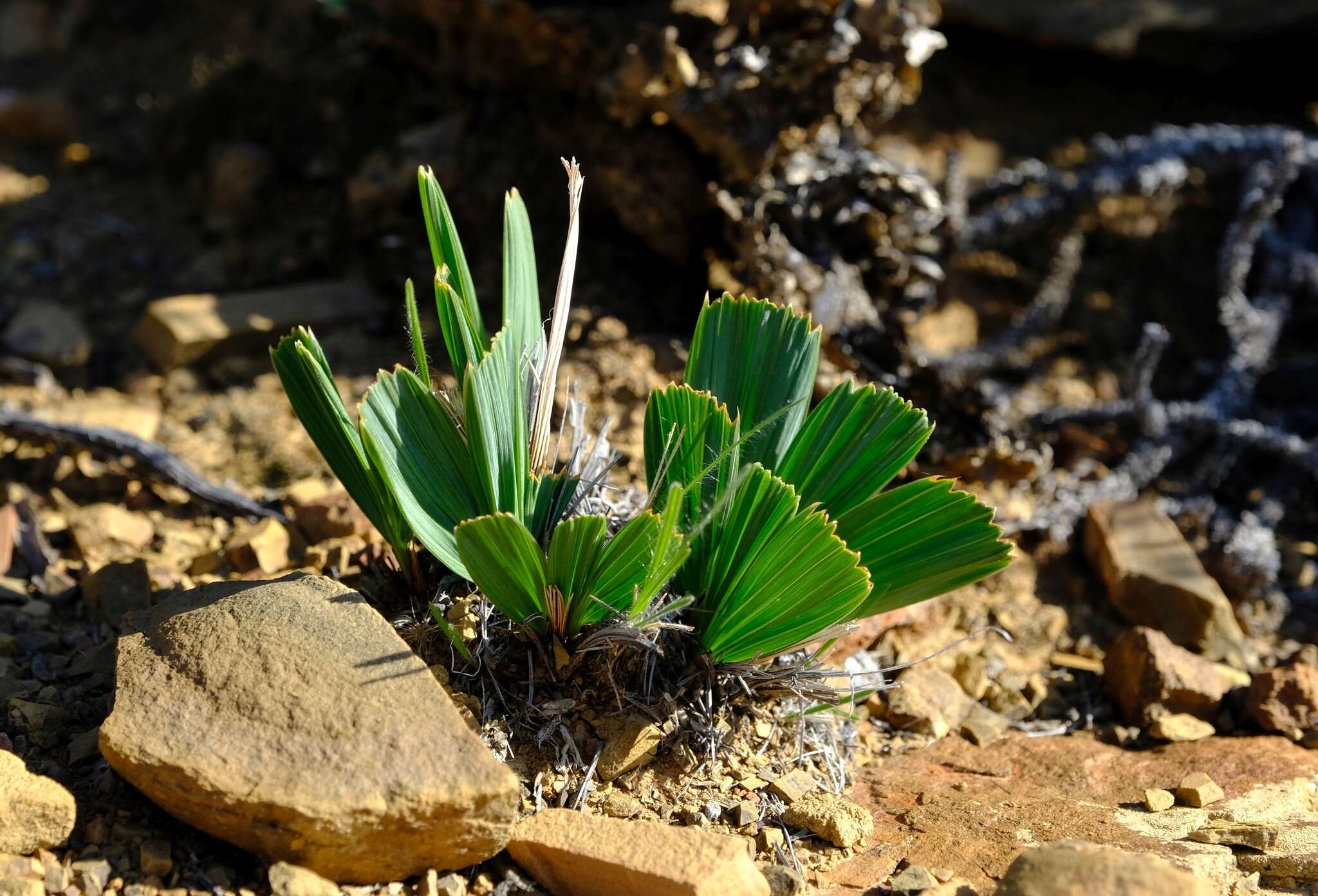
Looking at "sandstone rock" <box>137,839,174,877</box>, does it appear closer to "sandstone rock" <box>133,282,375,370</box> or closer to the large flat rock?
the large flat rock

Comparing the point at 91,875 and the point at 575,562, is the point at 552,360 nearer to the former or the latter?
the point at 575,562

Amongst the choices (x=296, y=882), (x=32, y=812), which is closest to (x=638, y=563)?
(x=296, y=882)

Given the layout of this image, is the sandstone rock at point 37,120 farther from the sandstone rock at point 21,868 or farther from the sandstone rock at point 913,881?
the sandstone rock at point 913,881

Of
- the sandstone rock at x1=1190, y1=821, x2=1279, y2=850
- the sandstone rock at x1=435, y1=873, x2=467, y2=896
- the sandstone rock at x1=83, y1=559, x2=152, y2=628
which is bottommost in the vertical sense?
the sandstone rock at x1=83, y1=559, x2=152, y2=628

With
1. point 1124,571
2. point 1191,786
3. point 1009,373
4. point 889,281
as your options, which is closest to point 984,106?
point 1009,373

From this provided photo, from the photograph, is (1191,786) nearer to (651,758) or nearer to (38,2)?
(651,758)

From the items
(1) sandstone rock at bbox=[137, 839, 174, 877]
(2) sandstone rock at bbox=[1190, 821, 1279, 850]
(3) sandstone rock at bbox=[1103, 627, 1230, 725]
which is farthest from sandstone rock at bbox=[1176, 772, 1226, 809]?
(1) sandstone rock at bbox=[137, 839, 174, 877]
